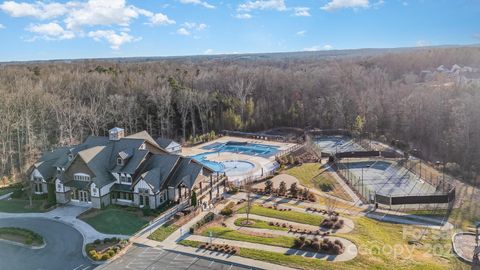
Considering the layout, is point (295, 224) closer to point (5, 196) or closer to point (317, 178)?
point (317, 178)

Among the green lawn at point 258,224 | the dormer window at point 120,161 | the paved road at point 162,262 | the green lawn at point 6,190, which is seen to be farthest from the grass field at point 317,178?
the green lawn at point 6,190

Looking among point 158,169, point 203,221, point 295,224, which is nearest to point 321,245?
point 295,224

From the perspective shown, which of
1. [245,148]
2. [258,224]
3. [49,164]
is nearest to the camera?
[258,224]

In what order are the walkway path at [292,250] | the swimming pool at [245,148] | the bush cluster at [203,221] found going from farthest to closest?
1. the swimming pool at [245,148]
2. the bush cluster at [203,221]
3. the walkway path at [292,250]

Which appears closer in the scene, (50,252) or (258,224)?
(50,252)

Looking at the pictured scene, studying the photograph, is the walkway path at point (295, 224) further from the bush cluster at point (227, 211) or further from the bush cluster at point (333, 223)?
the bush cluster at point (227, 211)

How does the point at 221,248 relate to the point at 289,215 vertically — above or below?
below
